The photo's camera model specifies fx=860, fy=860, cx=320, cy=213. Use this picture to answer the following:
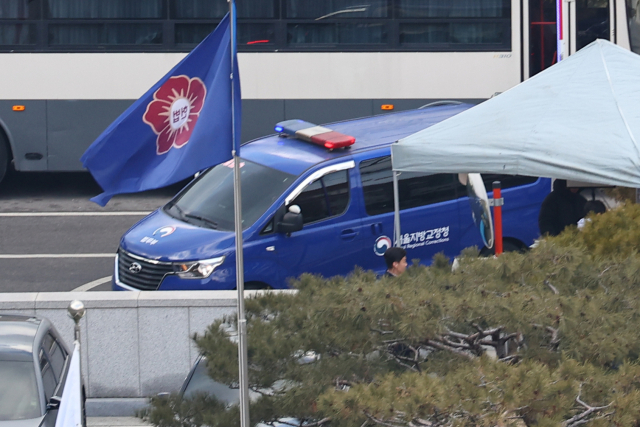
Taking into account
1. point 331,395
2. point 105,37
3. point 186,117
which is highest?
point 105,37

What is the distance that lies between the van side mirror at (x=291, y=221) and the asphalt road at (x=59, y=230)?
3081 mm

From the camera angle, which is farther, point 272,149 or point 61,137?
point 61,137

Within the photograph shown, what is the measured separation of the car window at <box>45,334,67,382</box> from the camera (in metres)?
6.05

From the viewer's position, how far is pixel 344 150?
8875mm

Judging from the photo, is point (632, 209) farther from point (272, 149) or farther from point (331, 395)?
point (272, 149)

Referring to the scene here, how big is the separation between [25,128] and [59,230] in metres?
2.13

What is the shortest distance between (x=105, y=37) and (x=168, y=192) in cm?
284

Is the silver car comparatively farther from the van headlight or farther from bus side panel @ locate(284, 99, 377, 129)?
bus side panel @ locate(284, 99, 377, 129)

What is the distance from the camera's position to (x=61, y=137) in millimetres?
13812

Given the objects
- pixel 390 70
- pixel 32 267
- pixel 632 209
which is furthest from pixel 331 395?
pixel 390 70

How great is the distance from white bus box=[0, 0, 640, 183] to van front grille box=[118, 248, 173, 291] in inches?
224

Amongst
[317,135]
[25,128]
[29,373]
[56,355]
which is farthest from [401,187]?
[25,128]

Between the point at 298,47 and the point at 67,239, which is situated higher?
the point at 298,47

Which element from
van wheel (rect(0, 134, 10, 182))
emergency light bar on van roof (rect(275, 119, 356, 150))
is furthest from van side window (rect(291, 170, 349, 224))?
van wheel (rect(0, 134, 10, 182))
